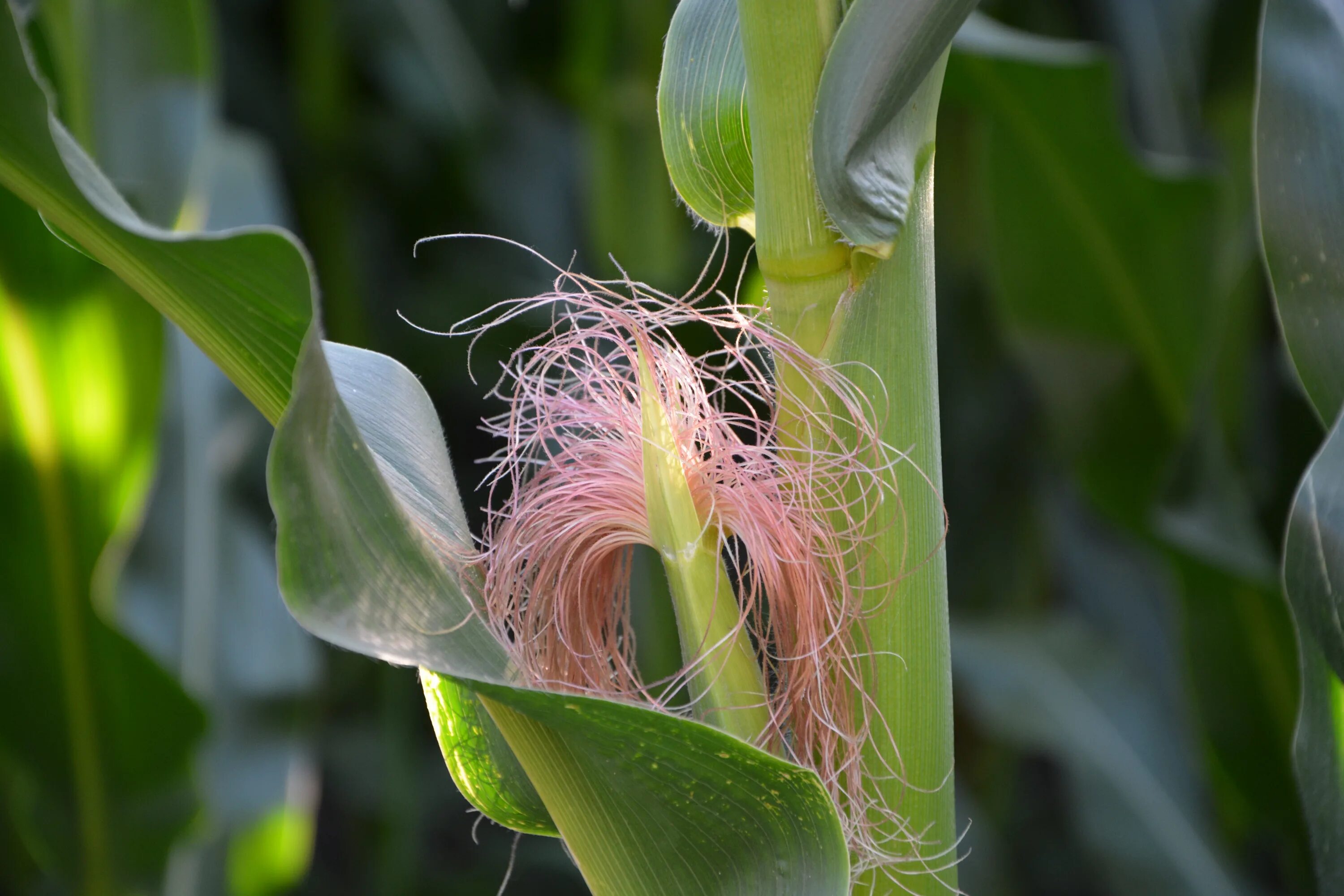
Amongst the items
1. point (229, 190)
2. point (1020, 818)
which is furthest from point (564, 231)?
point (1020, 818)

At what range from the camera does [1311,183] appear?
1.63 ft

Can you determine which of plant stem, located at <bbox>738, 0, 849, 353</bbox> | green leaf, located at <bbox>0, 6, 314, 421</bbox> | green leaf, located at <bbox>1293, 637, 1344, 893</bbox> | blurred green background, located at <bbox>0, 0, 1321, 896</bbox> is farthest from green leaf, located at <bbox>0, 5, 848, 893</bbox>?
blurred green background, located at <bbox>0, 0, 1321, 896</bbox>

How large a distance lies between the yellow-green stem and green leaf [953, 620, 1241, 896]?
85cm

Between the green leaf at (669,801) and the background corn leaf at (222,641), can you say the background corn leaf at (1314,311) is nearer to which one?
the green leaf at (669,801)

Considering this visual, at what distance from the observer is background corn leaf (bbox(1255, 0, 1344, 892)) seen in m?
0.41

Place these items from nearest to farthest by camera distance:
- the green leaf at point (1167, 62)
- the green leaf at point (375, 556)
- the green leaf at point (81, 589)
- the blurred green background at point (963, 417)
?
the green leaf at point (375, 556)
the green leaf at point (81, 589)
the blurred green background at point (963, 417)
the green leaf at point (1167, 62)

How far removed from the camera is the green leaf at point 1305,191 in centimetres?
47

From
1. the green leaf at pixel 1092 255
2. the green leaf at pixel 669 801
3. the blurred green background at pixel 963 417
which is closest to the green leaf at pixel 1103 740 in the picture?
the blurred green background at pixel 963 417

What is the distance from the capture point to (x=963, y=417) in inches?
62.8

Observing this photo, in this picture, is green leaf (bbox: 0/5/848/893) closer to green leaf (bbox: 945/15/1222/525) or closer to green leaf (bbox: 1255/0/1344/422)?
green leaf (bbox: 1255/0/1344/422)

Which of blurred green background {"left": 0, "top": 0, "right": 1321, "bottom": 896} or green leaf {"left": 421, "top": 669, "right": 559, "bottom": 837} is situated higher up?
green leaf {"left": 421, "top": 669, "right": 559, "bottom": 837}

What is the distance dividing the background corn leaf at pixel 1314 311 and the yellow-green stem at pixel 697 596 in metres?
0.20

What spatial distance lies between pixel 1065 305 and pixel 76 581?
91cm

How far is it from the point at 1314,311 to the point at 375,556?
0.40m
